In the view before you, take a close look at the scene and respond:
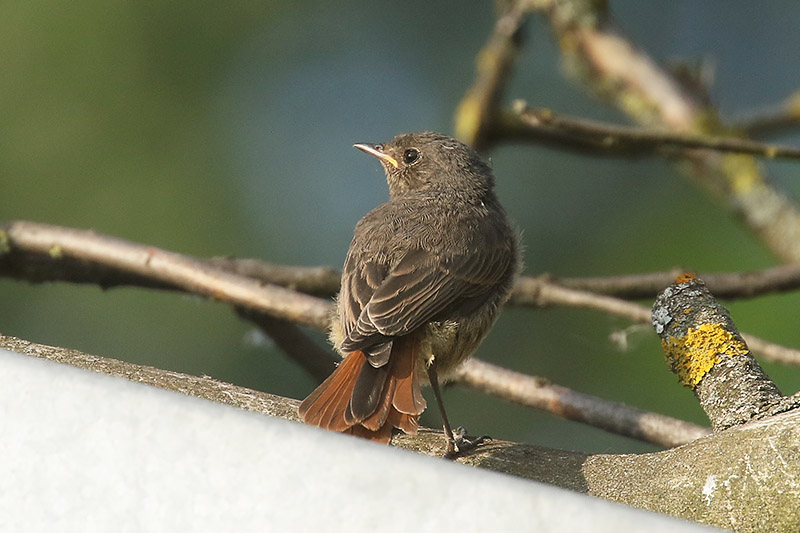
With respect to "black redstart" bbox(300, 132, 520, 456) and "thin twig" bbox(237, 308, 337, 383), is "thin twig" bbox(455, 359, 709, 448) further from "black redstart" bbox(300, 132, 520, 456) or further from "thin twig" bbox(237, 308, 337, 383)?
"thin twig" bbox(237, 308, 337, 383)

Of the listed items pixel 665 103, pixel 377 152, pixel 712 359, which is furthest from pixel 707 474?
pixel 665 103

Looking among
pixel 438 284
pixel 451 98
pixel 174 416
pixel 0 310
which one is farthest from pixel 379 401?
pixel 451 98

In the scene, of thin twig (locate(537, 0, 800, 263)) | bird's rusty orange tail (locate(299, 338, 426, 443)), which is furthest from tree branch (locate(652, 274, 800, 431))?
thin twig (locate(537, 0, 800, 263))

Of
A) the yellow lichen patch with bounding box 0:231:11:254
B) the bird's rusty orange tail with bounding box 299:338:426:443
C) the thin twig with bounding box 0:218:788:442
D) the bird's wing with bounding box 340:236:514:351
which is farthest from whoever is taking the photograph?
the yellow lichen patch with bounding box 0:231:11:254

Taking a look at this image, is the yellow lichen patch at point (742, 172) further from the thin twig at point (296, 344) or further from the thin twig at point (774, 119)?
the thin twig at point (296, 344)

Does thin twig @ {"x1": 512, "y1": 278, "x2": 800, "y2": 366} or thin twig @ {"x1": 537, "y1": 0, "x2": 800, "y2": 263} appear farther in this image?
thin twig @ {"x1": 537, "y1": 0, "x2": 800, "y2": 263}

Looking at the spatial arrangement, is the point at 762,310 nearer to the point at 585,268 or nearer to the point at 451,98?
the point at 585,268

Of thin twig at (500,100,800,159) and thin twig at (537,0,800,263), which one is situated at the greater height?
thin twig at (537,0,800,263)

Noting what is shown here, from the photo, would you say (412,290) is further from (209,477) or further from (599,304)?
(209,477)

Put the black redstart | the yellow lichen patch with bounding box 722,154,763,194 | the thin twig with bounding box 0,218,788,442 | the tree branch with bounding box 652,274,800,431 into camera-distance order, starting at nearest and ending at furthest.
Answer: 1. the tree branch with bounding box 652,274,800,431
2. the black redstart
3. the thin twig with bounding box 0,218,788,442
4. the yellow lichen patch with bounding box 722,154,763,194
